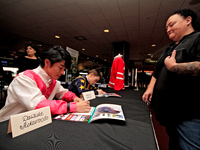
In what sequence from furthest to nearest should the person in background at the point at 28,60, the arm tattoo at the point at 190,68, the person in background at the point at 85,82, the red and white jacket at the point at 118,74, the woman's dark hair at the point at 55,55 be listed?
the red and white jacket at the point at 118,74 < the person in background at the point at 28,60 < the person in background at the point at 85,82 < the woman's dark hair at the point at 55,55 < the arm tattoo at the point at 190,68

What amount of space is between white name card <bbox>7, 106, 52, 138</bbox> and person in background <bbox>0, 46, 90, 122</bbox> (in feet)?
0.22

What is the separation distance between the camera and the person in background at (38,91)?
557 mm

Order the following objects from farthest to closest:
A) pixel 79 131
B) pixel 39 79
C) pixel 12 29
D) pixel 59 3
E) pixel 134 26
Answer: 1. pixel 12 29
2. pixel 134 26
3. pixel 59 3
4. pixel 39 79
5. pixel 79 131

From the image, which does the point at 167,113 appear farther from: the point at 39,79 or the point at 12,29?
the point at 12,29

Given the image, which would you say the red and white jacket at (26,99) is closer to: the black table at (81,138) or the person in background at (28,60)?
the black table at (81,138)

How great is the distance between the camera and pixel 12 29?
3.92 metres

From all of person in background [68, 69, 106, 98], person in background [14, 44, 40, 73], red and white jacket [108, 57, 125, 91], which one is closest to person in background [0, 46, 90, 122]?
person in background [68, 69, 106, 98]

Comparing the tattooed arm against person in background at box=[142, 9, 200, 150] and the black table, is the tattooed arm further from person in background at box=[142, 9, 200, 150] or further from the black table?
the black table

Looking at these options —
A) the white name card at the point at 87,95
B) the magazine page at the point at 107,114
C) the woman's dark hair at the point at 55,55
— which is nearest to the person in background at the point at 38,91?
the woman's dark hair at the point at 55,55

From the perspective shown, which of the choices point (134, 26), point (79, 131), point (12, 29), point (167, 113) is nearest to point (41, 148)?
point (79, 131)

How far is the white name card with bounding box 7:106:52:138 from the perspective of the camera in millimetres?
393

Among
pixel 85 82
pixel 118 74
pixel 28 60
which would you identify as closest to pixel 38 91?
pixel 85 82

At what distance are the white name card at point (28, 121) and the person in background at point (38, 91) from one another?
68 mm

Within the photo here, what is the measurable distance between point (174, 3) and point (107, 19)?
1.71 m
